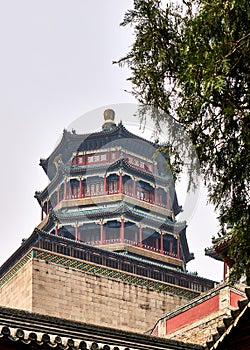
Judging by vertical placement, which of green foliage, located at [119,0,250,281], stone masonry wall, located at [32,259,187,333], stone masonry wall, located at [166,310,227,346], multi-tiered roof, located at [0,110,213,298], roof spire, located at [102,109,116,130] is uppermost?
roof spire, located at [102,109,116,130]

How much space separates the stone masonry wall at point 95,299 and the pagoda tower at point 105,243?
4cm

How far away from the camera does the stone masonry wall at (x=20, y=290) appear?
3203cm

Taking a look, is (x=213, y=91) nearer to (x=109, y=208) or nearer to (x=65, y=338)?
(x=65, y=338)

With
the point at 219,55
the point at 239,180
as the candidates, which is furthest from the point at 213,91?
the point at 239,180

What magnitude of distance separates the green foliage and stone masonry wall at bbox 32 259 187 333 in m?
22.4

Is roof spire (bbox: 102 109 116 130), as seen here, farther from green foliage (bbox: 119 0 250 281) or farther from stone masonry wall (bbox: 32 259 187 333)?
green foliage (bbox: 119 0 250 281)

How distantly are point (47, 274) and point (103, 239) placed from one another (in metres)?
5.35

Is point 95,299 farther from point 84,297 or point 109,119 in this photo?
point 109,119

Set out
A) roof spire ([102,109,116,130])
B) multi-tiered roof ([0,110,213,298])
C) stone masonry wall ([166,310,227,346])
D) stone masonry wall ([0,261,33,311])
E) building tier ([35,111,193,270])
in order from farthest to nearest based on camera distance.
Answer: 1. roof spire ([102,109,116,130])
2. building tier ([35,111,193,270])
3. multi-tiered roof ([0,110,213,298])
4. stone masonry wall ([0,261,33,311])
5. stone masonry wall ([166,310,227,346])

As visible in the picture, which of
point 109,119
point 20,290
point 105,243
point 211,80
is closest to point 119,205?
point 105,243

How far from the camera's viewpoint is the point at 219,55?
903 centimetres

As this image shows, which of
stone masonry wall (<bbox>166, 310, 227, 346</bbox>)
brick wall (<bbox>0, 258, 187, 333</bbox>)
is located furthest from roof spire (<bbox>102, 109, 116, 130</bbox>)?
stone masonry wall (<bbox>166, 310, 227, 346</bbox>)

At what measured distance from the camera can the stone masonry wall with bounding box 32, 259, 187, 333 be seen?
1265 inches

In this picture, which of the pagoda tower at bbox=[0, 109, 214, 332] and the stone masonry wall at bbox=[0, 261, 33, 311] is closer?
the stone masonry wall at bbox=[0, 261, 33, 311]
